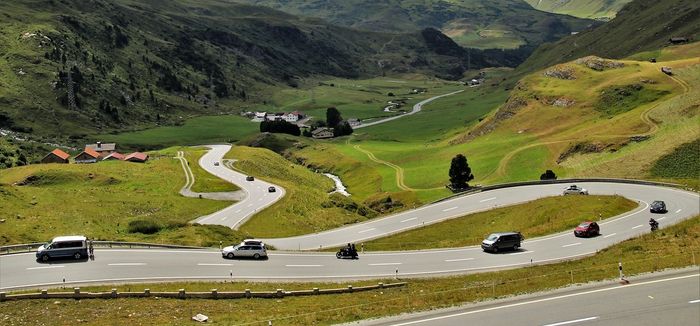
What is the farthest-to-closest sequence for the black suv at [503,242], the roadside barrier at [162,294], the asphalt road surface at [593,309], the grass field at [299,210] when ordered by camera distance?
the grass field at [299,210]
the black suv at [503,242]
the roadside barrier at [162,294]
the asphalt road surface at [593,309]

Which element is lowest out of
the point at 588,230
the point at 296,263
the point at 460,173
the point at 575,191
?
the point at 296,263

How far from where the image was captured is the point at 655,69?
143 metres

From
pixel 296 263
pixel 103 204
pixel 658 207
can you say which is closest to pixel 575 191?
pixel 658 207

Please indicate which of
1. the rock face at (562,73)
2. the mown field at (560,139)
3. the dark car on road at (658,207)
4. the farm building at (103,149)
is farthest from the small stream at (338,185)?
the dark car on road at (658,207)

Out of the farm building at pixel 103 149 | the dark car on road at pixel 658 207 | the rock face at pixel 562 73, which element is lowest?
the dark car on road at pixel 658 207

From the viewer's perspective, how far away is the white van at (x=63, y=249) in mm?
46406

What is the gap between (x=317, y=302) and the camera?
124ft

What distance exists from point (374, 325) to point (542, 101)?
123 meters

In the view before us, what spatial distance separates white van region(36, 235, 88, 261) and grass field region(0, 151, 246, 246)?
27.5 ft

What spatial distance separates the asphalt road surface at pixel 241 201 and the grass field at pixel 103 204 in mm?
2980

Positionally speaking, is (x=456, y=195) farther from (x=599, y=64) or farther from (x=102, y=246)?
(x=599, y=64)

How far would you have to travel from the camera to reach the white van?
152ft

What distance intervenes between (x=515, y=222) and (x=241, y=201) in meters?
46.5

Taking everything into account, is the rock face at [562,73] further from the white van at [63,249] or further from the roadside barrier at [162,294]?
the white van at [63,249]
